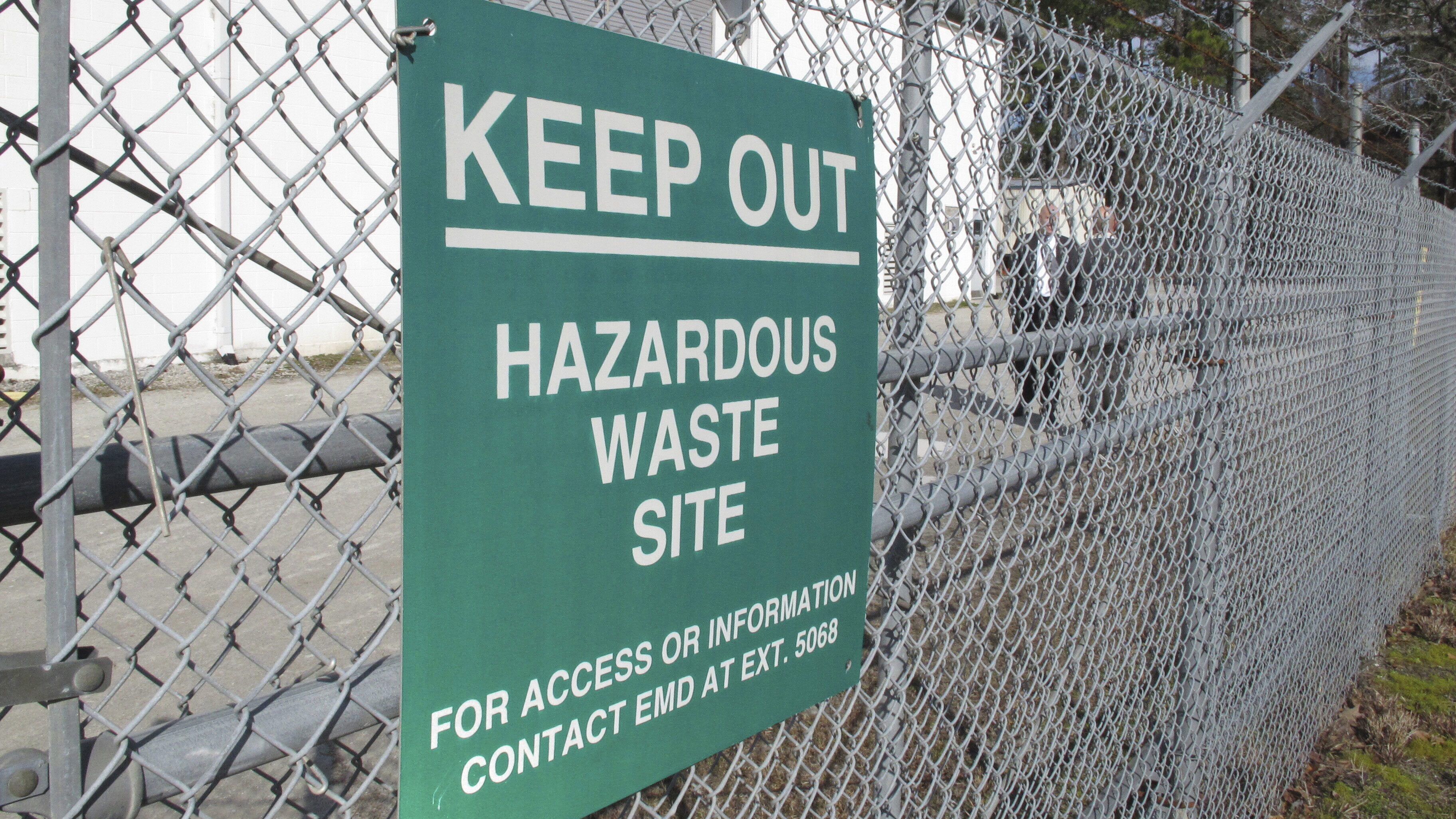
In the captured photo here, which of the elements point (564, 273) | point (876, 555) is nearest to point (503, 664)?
point (564, 273)

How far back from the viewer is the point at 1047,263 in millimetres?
2350

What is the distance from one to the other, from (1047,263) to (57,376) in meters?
2.04

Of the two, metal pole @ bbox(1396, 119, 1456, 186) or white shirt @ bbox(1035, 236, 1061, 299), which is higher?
metal pole @ bbox(1396, 119, 1456, 186)

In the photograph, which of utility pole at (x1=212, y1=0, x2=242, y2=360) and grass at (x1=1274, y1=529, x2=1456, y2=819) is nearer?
grass at (x1=1274, y1=529, x2=1456, y2=819)

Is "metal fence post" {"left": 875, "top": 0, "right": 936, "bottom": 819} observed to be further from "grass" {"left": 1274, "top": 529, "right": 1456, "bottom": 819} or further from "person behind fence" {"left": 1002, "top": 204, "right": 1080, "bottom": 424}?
"grass" {"left": 1274, "top": 529, "right": 1456, "bottom": 819}

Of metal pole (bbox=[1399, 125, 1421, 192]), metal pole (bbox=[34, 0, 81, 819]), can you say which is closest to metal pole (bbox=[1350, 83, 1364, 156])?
metal pole (bbox=[1399, 125, 1421, 192])

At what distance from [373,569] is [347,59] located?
9.93 metres

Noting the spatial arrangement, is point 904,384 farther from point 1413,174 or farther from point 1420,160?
point 1420,160

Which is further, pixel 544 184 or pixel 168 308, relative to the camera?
pixel 168 308

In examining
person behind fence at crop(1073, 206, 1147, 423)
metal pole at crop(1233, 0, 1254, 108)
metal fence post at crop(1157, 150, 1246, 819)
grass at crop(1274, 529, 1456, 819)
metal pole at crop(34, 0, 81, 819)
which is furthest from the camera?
metal pole at crop(1233, 0, 1254, 108)

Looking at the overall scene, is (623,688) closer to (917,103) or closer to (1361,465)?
(917,103)

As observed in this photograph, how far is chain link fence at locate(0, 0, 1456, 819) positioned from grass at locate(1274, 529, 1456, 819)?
0.16 metres

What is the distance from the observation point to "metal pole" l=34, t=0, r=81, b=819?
0.88 meters

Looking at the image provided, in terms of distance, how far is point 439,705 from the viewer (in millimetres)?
1095
